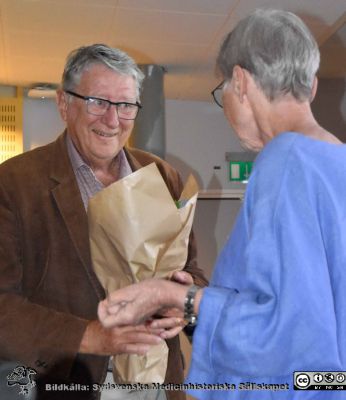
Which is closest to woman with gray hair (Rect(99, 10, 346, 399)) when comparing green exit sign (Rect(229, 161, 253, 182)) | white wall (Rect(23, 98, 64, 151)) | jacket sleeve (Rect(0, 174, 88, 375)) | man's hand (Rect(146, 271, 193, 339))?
man's hand (Rect(146, 271, 193, 339))

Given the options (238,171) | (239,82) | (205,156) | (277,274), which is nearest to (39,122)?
(205,156)

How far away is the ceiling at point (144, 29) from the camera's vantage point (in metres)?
3.50

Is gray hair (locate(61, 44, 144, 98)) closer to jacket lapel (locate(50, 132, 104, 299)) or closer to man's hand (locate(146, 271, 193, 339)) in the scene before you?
jacket lapel (locate(50, 132, 104, 299))

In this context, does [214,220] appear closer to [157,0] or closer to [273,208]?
[157,0]

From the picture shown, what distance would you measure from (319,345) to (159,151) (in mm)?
3842

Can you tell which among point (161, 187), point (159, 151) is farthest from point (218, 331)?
point (159, 151)

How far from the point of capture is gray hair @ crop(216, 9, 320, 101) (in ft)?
3.19

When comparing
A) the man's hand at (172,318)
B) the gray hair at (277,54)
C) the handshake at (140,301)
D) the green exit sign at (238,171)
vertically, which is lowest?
the green exit sign at (238,171)

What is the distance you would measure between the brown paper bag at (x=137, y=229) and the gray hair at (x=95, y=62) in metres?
0.50

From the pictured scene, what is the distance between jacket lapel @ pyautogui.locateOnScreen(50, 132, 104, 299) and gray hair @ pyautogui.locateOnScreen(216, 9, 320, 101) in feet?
1.97

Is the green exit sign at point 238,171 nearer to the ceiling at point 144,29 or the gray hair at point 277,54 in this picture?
the ceiling at point 144,29

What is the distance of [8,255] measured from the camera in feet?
4.34

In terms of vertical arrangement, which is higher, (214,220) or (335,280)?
(335,280)

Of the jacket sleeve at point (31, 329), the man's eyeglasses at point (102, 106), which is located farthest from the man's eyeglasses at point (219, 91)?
the jacket sleeve at point (31, 329)
